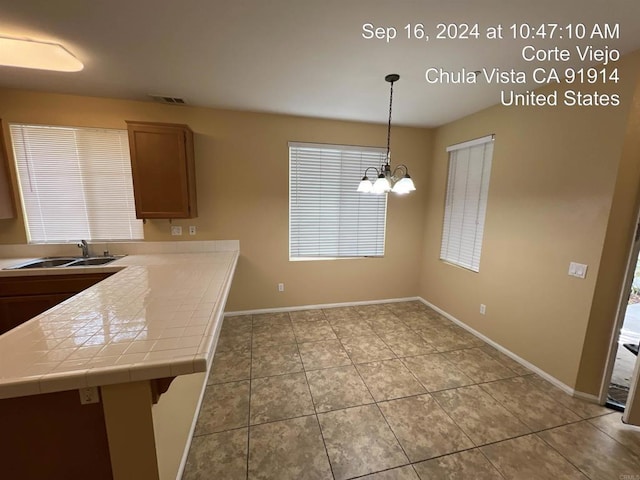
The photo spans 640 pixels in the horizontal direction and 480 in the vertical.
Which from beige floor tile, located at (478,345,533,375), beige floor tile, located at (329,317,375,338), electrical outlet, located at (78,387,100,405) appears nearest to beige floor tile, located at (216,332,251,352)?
beige floor tile, located at (329,317,375,338)

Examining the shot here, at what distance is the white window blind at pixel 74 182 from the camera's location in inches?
105

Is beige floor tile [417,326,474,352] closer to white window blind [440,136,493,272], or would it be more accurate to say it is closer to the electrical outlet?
white window blind [440,136,493,272]

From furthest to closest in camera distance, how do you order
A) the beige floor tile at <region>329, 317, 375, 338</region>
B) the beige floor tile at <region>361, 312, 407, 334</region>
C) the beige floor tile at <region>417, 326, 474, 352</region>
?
1. the beige floor tile at <region>361, 312, 407, 334</region>
2. the beige floor tile at <region>329, 317, 375, 338</region>
3. the beige floor tile at <region>417, 326, 474, 352</region>

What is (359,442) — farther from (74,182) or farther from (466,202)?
(74,182)

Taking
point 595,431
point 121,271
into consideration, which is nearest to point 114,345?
point 121,271

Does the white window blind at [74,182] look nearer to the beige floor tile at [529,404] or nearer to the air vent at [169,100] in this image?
the air vent at [169,100]

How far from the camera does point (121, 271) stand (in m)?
2.25

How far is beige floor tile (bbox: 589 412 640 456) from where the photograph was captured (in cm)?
170

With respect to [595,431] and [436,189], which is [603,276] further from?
[436,189]

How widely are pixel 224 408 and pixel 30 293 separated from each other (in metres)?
2.03

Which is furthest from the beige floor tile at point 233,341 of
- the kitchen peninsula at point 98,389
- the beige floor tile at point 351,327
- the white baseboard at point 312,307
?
the kitchen peninsula at point 98,389

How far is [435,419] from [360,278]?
6.87 ft

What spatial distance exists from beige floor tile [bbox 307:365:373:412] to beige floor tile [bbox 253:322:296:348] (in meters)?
0.65

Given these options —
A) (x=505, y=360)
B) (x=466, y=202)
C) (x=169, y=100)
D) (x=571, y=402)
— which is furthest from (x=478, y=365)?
(x=169, y=100)
